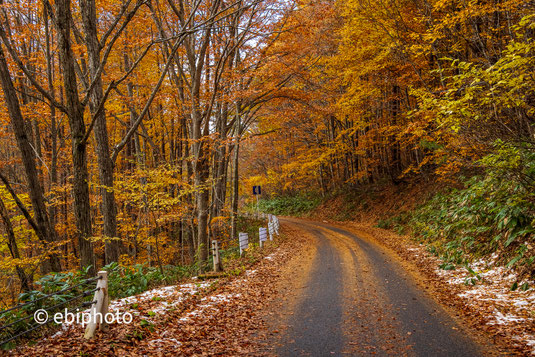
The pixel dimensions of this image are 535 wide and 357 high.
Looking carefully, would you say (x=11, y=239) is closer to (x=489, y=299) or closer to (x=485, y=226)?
(x=489, y=299)

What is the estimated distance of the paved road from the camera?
4523 mm

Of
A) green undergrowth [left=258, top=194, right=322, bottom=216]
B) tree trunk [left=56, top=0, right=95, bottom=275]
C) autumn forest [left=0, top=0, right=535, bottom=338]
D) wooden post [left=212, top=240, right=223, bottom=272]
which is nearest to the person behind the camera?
tree trunk [left=56, top=0, right=95, bottom=275]

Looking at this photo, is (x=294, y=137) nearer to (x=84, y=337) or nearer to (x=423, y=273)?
(x=423, y=273)

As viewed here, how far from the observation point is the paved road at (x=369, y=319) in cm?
452

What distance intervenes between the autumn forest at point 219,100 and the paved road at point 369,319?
2507 mm

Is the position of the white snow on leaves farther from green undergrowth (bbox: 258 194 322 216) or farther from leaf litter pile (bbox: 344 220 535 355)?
green undergrowth (bbox: 258 194 322 216)

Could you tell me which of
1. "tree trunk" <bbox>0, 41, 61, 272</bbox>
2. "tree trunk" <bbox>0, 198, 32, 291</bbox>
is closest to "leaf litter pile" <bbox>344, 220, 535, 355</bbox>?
"tree trunk" <bbox>0, 198, 32, 291</bbox>

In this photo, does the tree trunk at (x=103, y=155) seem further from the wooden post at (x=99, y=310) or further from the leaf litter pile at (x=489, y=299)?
the leaf litter pile at (x=489, y=299)

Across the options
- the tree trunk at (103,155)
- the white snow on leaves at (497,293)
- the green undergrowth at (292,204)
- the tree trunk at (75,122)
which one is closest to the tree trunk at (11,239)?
the tree trunk at (103,155)

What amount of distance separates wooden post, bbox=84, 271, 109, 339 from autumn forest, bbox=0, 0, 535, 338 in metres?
2.14

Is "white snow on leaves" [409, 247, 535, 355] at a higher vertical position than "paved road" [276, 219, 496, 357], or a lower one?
higher

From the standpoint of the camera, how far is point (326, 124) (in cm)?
2605

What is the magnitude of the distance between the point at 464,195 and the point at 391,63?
278 inches

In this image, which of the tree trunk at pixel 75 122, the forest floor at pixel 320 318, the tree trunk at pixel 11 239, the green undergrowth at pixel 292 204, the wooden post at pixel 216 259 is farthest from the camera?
the green undergrowth at pixel 292 204
